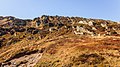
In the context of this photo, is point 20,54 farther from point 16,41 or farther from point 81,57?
point 16,41

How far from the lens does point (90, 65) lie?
38.9 meters

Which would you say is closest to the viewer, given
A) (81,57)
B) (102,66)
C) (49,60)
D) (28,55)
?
(102,66)

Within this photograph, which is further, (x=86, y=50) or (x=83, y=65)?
(x=86, y=50)

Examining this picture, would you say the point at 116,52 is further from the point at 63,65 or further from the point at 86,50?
the point at 63,65

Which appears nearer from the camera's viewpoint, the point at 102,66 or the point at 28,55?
the point at 102,66

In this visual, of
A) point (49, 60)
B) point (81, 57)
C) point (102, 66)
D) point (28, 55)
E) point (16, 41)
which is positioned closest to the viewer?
point (102, 66)

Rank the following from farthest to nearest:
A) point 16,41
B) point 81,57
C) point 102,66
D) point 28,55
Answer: point 16,41 → point 28,55 → point 81,57 → point 102,66

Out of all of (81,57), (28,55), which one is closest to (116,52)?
(81,57)

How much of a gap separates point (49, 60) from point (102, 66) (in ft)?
45.2

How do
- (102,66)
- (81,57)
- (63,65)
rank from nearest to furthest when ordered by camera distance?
1. (102,66)
2. (63,65)
3. (81,57)

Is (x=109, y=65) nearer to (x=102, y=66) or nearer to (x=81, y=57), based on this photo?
(x=102, y=66)

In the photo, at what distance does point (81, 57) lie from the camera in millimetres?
43875

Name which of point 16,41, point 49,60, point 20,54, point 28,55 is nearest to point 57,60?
point 49,60

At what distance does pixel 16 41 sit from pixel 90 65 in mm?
71497
